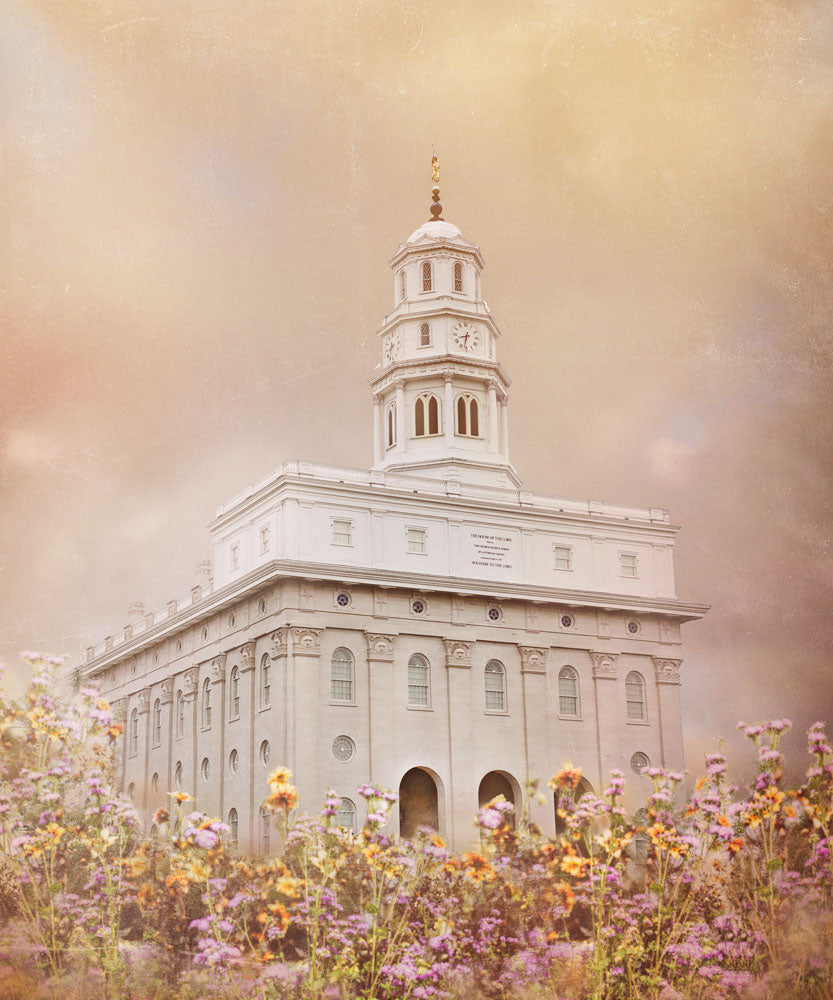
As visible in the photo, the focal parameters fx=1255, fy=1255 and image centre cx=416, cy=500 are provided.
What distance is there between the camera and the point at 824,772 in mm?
19516

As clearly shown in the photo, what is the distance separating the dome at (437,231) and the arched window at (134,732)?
23.2 m

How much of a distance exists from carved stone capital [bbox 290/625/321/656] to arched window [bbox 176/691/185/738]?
9.32m

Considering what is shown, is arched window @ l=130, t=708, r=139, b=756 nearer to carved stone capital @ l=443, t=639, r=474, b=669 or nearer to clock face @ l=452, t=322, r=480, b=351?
carved stone capital @ l=443, t=639, r=474, b=669

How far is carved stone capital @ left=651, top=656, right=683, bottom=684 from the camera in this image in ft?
153

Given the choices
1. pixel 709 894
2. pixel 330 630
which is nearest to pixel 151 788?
pixel 330 630

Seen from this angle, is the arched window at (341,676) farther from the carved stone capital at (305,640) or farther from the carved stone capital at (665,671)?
the carved stone capital at (665,671)

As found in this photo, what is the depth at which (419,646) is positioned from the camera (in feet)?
144

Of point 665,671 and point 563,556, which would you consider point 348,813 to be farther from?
point 665,671

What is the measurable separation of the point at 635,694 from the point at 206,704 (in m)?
16.1

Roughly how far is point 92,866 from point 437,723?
75.8 feet

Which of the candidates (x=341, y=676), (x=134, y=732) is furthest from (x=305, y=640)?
(x=134, y=732)

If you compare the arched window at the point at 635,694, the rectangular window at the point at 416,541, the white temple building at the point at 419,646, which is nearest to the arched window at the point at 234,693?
the white temple building at the point at 419,646

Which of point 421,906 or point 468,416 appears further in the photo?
point 468,416

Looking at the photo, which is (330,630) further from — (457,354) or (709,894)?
(709,894)
